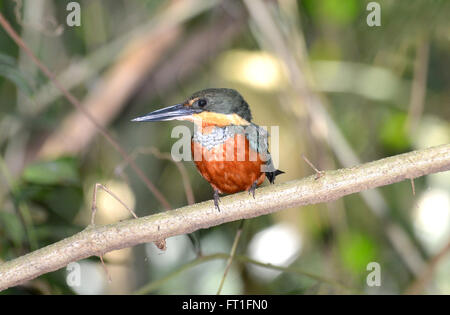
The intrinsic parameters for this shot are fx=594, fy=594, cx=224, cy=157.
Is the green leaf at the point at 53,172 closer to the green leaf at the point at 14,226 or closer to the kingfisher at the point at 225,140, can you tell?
the green leaf at the point at 14,226

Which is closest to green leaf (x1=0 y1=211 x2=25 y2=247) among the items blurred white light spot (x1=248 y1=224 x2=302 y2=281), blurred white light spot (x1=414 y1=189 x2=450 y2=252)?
blurred white light spot (x1=248 y1=224 x2=302 y2=281)

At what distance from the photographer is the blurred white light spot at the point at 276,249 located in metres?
3.82

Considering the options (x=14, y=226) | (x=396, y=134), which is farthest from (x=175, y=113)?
(x=396, y=134)

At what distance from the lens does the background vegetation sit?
11.6 feet

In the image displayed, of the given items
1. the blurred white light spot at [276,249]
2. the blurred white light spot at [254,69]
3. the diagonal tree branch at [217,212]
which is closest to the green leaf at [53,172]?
the diagonal tree branch at [217,212]

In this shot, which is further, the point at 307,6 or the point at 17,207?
the point at 307,6

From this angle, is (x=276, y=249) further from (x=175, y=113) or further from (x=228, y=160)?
(x=175, y=113)

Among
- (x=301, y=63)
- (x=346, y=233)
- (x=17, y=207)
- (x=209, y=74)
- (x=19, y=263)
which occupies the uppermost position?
(x=209, y=74)

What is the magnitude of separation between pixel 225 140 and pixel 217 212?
2.12 ft

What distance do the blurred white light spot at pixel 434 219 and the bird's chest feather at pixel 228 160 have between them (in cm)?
155

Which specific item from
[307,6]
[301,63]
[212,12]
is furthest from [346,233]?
[212,12]

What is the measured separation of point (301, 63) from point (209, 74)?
0.92m
